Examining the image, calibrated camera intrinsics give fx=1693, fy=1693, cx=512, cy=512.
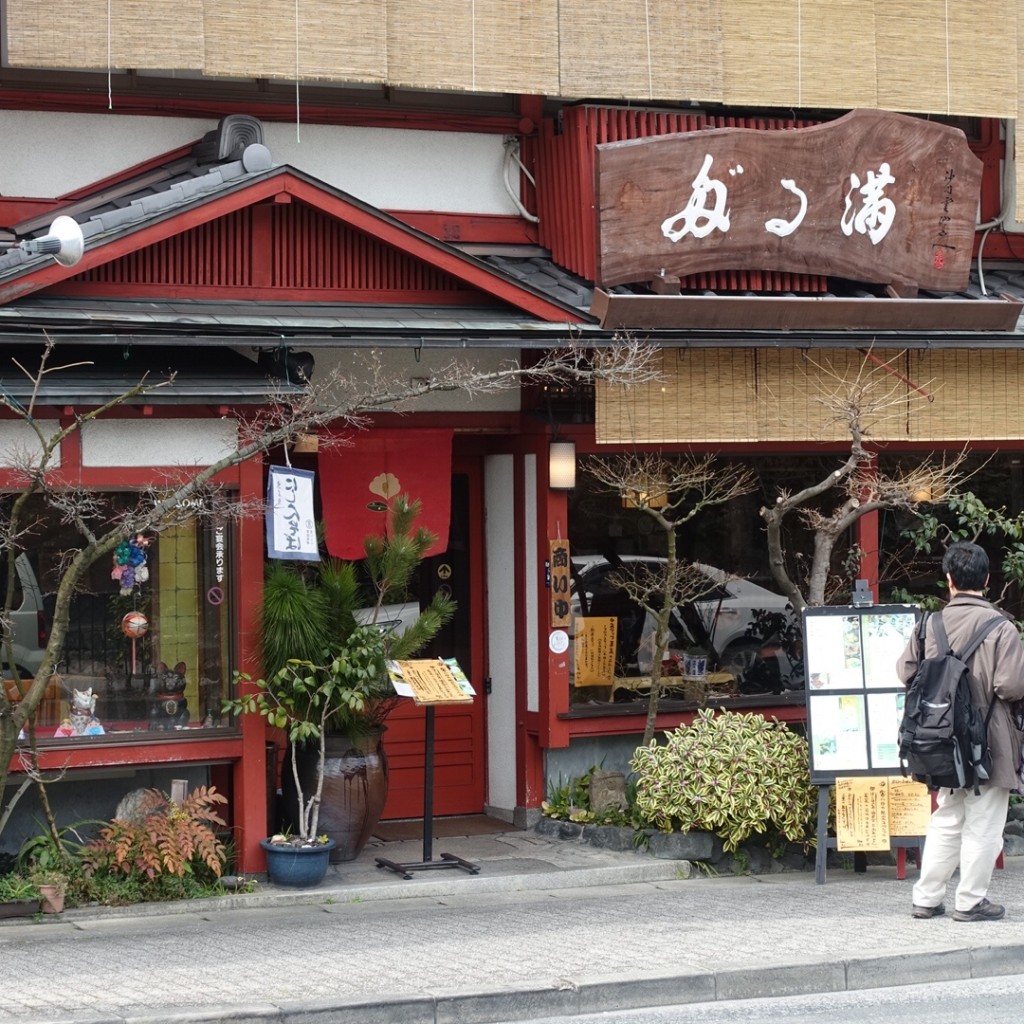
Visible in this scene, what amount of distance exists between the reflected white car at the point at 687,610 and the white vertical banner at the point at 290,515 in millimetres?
2583

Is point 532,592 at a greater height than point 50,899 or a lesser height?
greater

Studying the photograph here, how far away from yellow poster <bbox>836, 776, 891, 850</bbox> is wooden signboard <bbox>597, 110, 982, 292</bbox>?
12.8 feet

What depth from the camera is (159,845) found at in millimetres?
10477

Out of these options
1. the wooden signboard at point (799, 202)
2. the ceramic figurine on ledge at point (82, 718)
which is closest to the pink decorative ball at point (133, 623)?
the ceramic figurine on ledge at point (82, 718)

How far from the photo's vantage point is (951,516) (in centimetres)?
1395

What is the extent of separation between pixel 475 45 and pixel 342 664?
465 centimetres

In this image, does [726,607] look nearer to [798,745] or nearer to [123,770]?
[798,745]

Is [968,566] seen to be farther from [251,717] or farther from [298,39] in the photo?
[298,39]

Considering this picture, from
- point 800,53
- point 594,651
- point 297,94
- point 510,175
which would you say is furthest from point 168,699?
point 800,53

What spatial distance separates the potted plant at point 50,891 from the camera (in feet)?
32.8

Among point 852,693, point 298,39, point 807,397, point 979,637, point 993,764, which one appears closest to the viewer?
point 993,764

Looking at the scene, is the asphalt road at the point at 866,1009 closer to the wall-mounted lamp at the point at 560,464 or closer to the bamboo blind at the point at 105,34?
the wall-mounted lamp at the point at 560,464

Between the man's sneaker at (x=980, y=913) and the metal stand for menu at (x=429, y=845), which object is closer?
the man's sneaker at (x=980, y=913)

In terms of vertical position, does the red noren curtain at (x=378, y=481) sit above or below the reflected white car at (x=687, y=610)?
above
